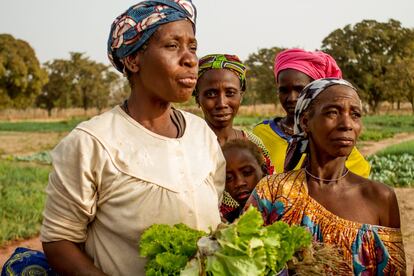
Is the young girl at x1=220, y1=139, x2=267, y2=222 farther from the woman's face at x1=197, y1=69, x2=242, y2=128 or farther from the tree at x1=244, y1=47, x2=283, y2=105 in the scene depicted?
the tree at x1=244, y1=47, x2=283, y2=105

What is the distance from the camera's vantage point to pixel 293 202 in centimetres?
241

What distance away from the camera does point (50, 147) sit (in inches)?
1065

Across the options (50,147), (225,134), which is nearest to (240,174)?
(225,134)

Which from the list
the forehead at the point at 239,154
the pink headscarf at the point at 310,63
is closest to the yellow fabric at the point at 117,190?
the forehead at the point at 239,154

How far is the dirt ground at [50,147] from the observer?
7531mm

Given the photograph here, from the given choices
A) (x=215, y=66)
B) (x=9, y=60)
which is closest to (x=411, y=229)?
(x=215, y=66)

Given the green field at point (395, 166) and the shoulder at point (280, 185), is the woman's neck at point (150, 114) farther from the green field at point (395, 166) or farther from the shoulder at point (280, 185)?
the green field at point (395, 166)

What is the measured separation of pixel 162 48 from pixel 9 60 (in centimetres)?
4613

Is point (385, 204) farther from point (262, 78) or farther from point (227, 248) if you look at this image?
point (262, 78)

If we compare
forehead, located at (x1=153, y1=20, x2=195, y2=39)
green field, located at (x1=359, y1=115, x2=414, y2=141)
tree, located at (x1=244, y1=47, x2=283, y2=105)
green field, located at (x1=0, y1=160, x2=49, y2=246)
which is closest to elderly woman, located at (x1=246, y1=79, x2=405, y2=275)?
forehead, located at (x1=153, y1=20, x2=195, y2=39)

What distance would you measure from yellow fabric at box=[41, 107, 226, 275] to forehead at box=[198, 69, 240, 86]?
131cm

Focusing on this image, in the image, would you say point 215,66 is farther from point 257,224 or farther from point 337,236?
point 257,224

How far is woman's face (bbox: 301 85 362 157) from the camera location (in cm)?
243

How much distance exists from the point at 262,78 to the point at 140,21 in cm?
4531
